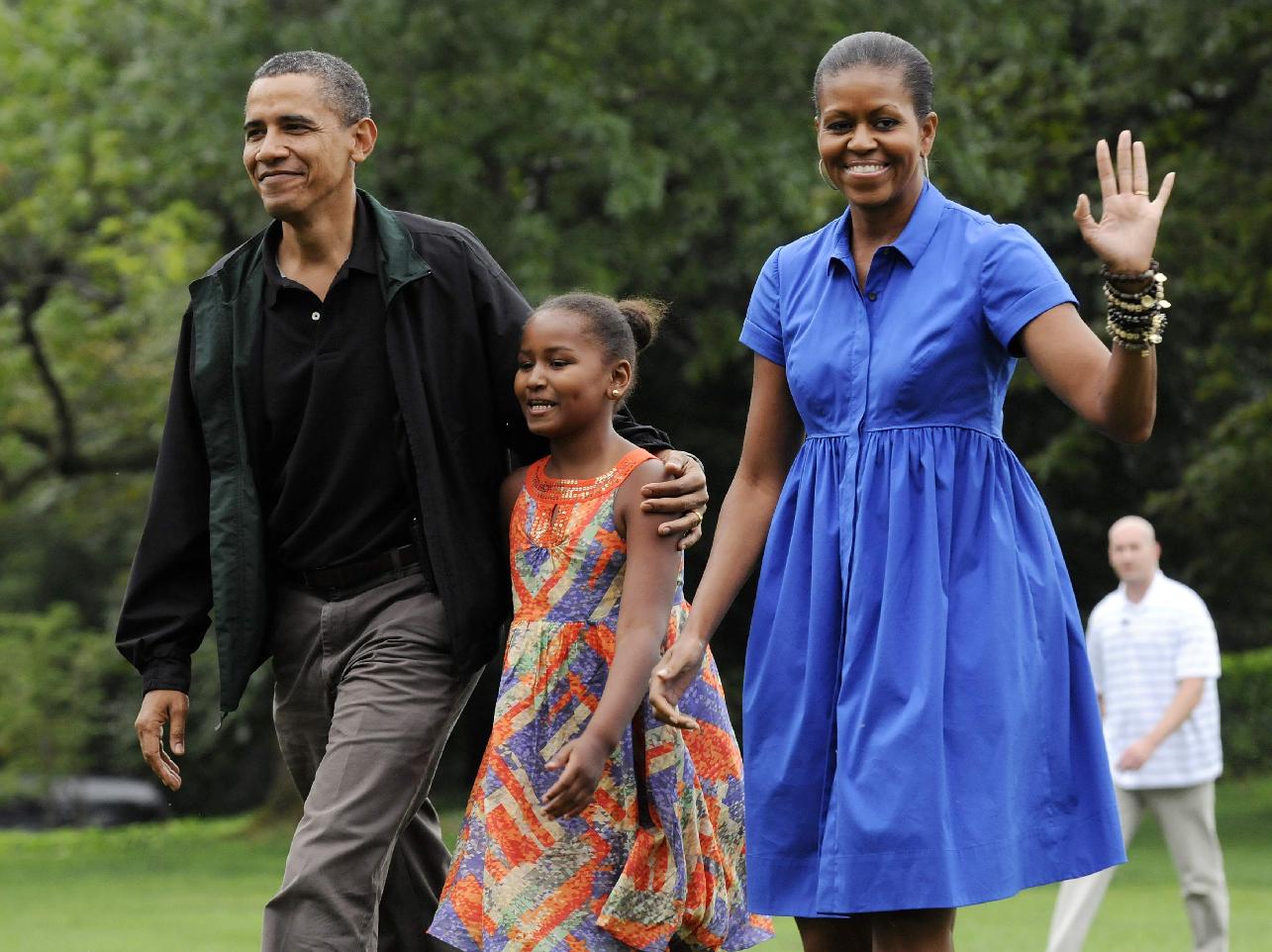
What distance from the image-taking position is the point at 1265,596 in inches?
1094

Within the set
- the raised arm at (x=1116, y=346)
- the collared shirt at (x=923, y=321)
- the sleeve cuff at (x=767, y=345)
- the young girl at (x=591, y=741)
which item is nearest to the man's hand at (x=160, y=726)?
the young girl at (x=591, y=741)

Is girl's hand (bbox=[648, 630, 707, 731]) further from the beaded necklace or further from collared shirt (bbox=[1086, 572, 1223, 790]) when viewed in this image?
collared shirt (bbox=[1086, 572, 1223, 790])

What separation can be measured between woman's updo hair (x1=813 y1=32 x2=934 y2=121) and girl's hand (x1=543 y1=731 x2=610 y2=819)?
1.58 metres

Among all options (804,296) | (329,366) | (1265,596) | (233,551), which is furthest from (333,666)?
(1265,596)

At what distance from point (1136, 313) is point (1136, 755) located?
638 centimetres

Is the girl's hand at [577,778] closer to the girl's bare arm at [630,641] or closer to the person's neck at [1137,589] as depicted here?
the girl's bare arm at [630,641]

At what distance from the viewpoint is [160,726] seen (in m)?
5.55

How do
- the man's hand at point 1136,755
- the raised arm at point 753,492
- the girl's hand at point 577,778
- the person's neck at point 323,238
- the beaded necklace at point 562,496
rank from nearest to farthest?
the raised arm at point 753,492 → the girl's hand at point 577,778 → the beaded necklace at point 562,496 → the person's neck at point 323,238 → the man's hand at point 1136,755

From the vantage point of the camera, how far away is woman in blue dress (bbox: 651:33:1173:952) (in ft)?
13.4

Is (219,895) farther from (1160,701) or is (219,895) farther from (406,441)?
(406,441)

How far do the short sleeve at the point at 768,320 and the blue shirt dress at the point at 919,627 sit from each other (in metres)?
0.15

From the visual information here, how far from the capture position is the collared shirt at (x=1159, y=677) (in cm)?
1004

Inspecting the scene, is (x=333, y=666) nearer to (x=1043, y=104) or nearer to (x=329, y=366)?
(x=329, y=366)

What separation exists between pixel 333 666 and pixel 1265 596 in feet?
79.3
